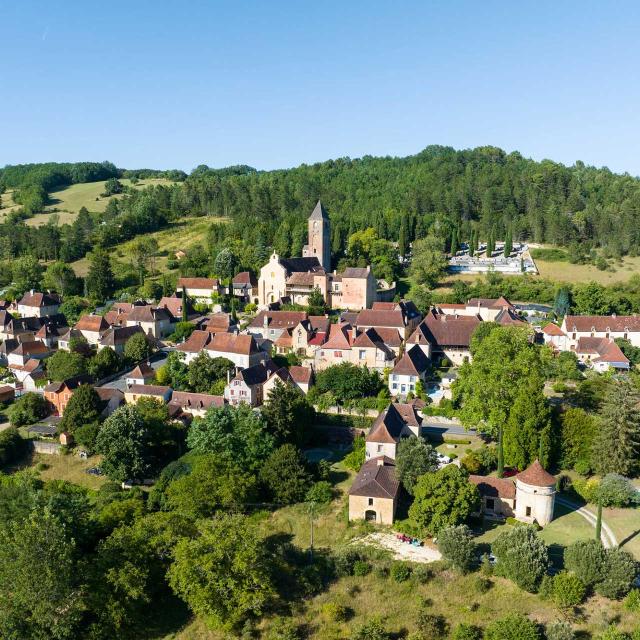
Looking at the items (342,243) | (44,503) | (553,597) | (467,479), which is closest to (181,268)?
(342,243)

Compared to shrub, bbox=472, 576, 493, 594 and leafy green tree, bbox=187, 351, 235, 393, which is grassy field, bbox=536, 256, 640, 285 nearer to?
leafy green tree, bbox=187, 351, 235, 393

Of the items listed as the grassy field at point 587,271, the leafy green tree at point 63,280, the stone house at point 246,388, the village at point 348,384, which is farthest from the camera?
the leafy green tree at point 63,280

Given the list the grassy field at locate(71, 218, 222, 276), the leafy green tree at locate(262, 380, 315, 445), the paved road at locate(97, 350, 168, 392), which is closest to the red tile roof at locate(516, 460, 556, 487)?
the leafy green tree at locate(262, 380, 315, 445)

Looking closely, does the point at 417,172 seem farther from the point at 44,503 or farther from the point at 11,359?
the point at 44,503

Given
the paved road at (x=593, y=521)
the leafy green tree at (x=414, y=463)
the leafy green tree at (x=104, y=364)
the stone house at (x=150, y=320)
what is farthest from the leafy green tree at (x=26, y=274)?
the paved road at (x=593, y=521)

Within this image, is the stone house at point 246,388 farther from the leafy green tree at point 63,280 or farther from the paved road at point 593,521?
the leafy green tree at point 63,280

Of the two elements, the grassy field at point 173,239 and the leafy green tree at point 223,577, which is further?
the grassy field at point 173,239
